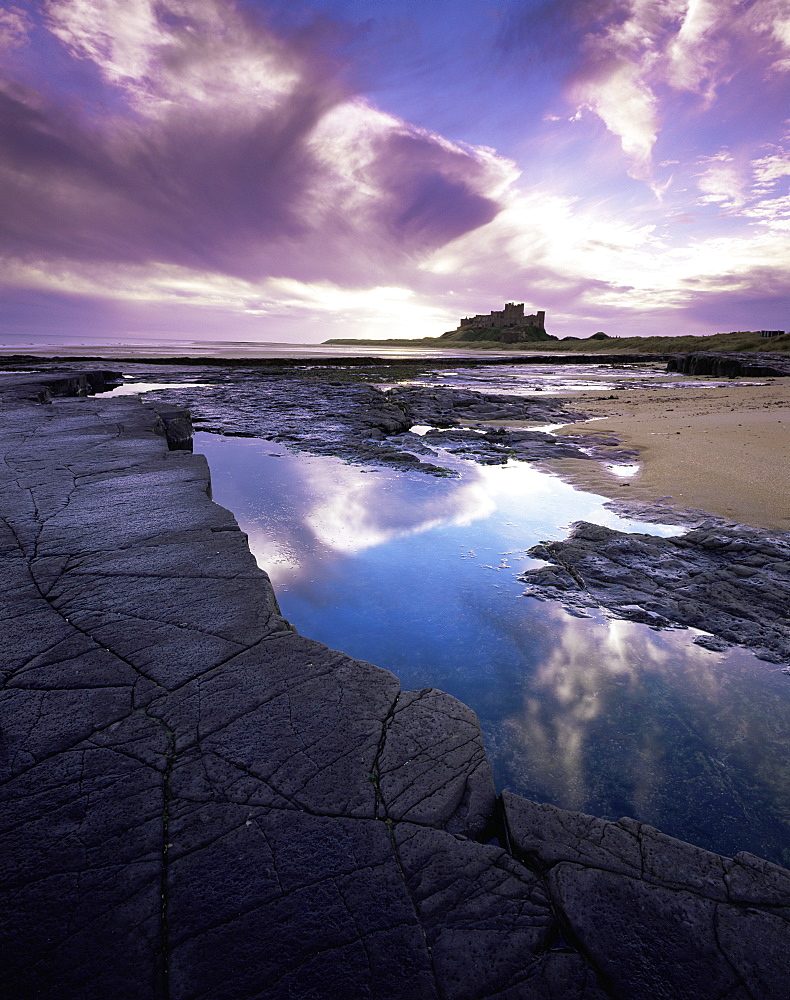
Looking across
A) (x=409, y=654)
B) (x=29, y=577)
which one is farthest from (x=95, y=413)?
(x=409, y=654)

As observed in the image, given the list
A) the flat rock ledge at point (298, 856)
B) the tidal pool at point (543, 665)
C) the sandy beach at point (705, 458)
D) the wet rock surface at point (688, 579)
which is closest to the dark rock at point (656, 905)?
the flat rock ledge at point (298, 856)

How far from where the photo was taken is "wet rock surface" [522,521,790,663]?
3.72m

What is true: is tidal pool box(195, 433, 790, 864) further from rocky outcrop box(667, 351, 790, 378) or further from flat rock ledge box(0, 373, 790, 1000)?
rocky outcrop box(667, 351, 790, 378)

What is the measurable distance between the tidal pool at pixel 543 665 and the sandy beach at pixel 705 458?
1291 mm

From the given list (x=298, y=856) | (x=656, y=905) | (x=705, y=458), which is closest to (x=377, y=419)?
(x=705, y=458)

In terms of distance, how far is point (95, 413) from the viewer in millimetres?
9789

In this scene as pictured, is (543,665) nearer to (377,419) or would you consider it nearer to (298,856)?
(298,856)

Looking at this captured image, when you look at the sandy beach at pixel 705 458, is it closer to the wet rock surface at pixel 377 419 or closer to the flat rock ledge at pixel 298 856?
the wet rock surface at pixel 377 419

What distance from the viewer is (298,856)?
162 cm

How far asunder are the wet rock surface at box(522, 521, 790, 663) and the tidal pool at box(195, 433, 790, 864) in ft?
0.62

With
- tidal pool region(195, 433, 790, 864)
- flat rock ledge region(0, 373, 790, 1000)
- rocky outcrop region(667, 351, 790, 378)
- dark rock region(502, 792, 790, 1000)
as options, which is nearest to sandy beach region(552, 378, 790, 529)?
tidal pool region(195, 433, 790, 864)

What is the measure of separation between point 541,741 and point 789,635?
7.36 ft

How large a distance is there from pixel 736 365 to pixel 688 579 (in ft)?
113

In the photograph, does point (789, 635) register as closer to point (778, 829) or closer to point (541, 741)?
point (778, 829)
